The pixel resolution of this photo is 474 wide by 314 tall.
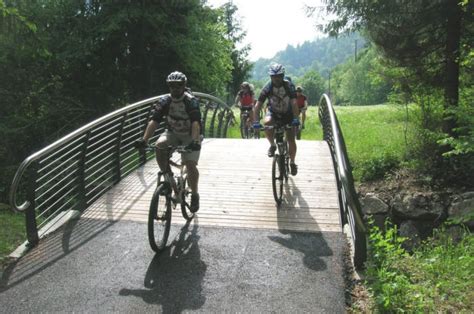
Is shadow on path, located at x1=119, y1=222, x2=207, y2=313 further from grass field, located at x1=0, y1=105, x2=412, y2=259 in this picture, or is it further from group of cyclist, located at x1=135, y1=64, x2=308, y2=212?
grass field, located at x1=0, y1=105, x2=412, y2=259

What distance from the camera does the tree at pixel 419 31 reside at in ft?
40.4

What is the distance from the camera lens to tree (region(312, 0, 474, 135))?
1233 cm

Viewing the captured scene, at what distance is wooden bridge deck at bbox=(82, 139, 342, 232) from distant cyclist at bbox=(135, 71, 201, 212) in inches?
45.6

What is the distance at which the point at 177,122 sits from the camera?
6.46 metres

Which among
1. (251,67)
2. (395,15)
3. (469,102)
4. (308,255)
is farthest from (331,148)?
(251,67)

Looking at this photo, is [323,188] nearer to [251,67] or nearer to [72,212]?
[72,212]

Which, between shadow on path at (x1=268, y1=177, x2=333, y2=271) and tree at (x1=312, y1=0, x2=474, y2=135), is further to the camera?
tree at (x1=312, y1=0, x2=474, y2=135)

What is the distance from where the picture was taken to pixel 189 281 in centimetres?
530

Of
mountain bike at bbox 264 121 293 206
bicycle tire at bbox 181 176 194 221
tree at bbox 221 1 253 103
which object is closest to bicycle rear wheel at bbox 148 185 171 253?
bicycle tire at bbox 181 176 194 221

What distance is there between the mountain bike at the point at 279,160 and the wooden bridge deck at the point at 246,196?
0.73ft

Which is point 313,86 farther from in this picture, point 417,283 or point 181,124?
point 417,283

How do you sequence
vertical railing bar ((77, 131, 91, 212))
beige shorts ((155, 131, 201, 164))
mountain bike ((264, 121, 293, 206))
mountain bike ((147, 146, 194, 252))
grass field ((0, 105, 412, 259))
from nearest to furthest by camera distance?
mountain bike ((147, 146, 194, 252))
beige shorts ((155, 131, 201, 164))
grass field ((0, 105, 412, 259))
vertical railing bar ((77, 131, 91, 212))
mountain bike ((264, 121, 293, 206))

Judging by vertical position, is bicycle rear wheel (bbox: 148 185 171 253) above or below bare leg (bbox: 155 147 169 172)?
below

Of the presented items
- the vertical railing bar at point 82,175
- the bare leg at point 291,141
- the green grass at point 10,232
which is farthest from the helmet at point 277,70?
the green grass at point 10,232
